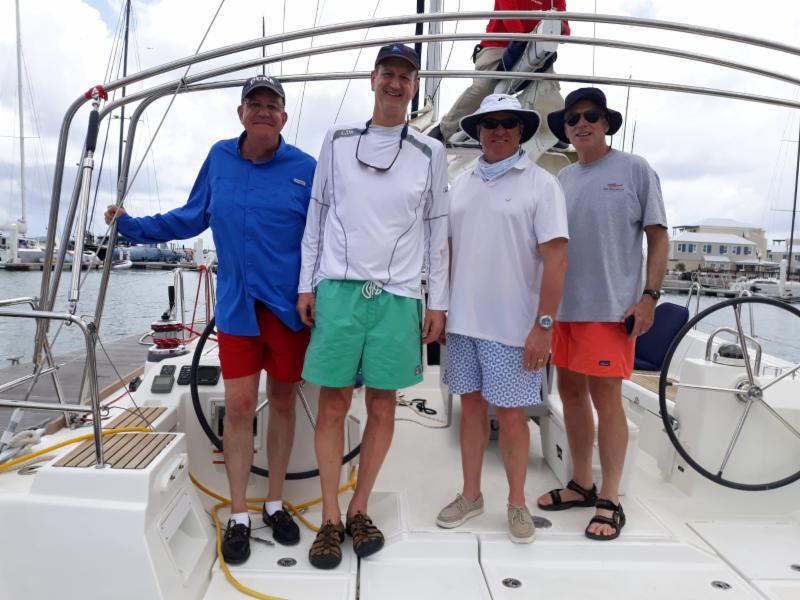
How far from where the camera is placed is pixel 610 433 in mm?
2105

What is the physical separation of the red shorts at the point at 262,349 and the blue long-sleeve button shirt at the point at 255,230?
0.16ft

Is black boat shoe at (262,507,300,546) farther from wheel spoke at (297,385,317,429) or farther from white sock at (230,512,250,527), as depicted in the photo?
wheel spoke at (297,385,317,429)

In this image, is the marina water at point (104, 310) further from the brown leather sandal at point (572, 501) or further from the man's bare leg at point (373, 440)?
the brown leather sandal at point (572, 501)

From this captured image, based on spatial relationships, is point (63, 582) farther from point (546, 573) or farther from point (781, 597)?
point (781, 597)

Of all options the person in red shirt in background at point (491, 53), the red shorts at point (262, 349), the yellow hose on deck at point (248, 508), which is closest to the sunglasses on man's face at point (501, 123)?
the person in red shirt in background at point (491, 53)

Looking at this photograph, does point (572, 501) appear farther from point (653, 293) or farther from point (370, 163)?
point (370, 163)

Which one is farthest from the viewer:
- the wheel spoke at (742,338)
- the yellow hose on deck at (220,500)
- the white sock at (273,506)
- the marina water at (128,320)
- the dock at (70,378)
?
the marina water at (128,320)

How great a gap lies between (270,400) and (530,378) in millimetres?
945

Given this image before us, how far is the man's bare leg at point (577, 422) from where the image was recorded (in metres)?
2.21

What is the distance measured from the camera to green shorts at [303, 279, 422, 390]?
183 cm

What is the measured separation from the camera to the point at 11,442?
2.03m

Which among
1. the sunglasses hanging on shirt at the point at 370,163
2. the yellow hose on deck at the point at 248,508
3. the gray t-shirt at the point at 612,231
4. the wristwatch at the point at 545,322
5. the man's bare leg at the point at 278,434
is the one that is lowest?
the yellow hose on deck at the point at 248,508

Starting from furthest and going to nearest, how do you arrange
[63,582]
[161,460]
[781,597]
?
[781,597] → [161,460] → [63,582]

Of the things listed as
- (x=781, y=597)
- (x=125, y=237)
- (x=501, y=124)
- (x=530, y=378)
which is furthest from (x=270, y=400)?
(x=781, y=597)
